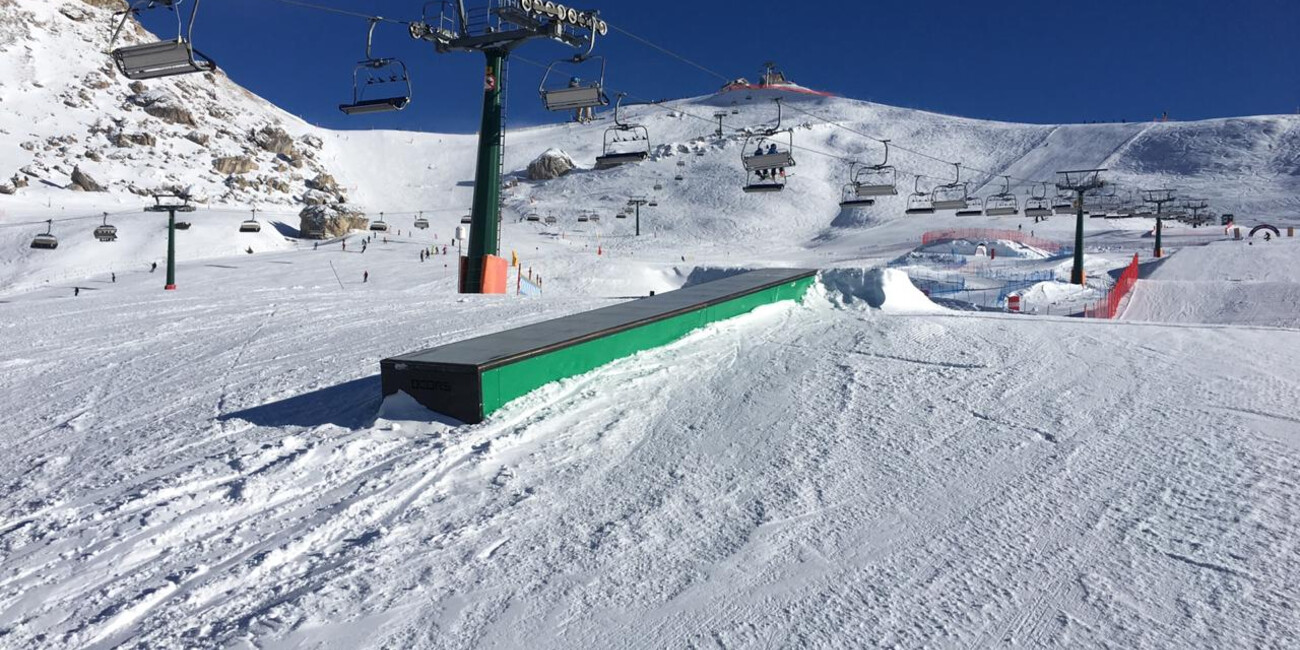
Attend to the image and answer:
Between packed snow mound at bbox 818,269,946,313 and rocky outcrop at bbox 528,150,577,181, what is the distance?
75.1 meters

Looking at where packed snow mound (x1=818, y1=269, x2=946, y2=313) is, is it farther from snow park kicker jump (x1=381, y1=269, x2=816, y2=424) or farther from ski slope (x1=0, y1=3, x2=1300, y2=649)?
snow park kicker jump (x1=381, y1=269, x2=816, y2=424)

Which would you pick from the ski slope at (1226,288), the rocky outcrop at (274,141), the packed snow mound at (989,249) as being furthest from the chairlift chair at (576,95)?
the rocky outcrop at (274,141)

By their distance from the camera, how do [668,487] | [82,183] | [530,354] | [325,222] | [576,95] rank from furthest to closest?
[82,183] → [325,222] → [576,95] → [530,354] → [668,487]

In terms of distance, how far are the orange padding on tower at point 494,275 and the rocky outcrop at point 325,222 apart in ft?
129

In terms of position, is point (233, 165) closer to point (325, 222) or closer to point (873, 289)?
point (325, 222)

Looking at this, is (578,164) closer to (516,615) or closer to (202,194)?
(202,194)

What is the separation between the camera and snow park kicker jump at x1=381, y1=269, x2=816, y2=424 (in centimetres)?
683

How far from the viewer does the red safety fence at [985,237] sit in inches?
1949

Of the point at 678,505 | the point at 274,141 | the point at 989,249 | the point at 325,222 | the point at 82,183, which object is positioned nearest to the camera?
the point at 678,505

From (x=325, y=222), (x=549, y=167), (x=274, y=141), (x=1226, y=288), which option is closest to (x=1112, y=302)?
(x=1226, y=288)

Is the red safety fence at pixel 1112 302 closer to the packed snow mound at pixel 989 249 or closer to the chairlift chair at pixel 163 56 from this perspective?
the packed snow mound at pixel 989 249

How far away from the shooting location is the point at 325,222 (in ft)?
177

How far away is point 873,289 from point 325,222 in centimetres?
4699

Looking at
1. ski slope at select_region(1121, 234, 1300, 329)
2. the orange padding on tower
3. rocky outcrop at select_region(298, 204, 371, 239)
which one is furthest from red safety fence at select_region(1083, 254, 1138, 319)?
rocky outcrop at select_region(298, 204, 371, 239)
